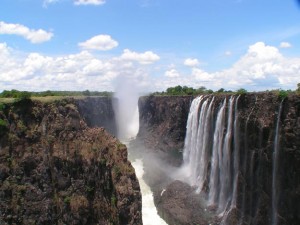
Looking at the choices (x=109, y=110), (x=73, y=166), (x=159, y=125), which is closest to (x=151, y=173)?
(x=159, y=125)

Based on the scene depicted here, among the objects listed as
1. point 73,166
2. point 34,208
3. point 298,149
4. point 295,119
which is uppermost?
point 295,119

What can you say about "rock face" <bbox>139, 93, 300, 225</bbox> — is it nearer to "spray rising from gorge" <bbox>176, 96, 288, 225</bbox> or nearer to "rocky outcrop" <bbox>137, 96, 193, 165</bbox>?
"spray rising from gorge" <bbox>176, 96, 288, 225</bbox>

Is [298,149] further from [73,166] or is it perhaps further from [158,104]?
[158,104]

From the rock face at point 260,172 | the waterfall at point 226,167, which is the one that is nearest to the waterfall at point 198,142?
the rock face at point 260,172

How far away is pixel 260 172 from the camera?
3075cm

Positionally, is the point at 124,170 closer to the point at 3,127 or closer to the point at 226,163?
the point at 226,163

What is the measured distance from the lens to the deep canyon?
28.8 metres

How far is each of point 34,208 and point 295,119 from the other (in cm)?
2036

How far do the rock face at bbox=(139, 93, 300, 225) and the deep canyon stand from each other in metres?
0.07

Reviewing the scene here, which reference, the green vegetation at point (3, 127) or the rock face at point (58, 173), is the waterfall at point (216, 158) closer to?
the rock face at point (58, 173)

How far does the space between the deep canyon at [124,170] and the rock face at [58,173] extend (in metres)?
0.08

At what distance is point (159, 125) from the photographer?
62.3 meters

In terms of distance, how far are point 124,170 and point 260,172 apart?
10777 mm

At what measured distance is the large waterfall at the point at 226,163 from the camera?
31133mm
